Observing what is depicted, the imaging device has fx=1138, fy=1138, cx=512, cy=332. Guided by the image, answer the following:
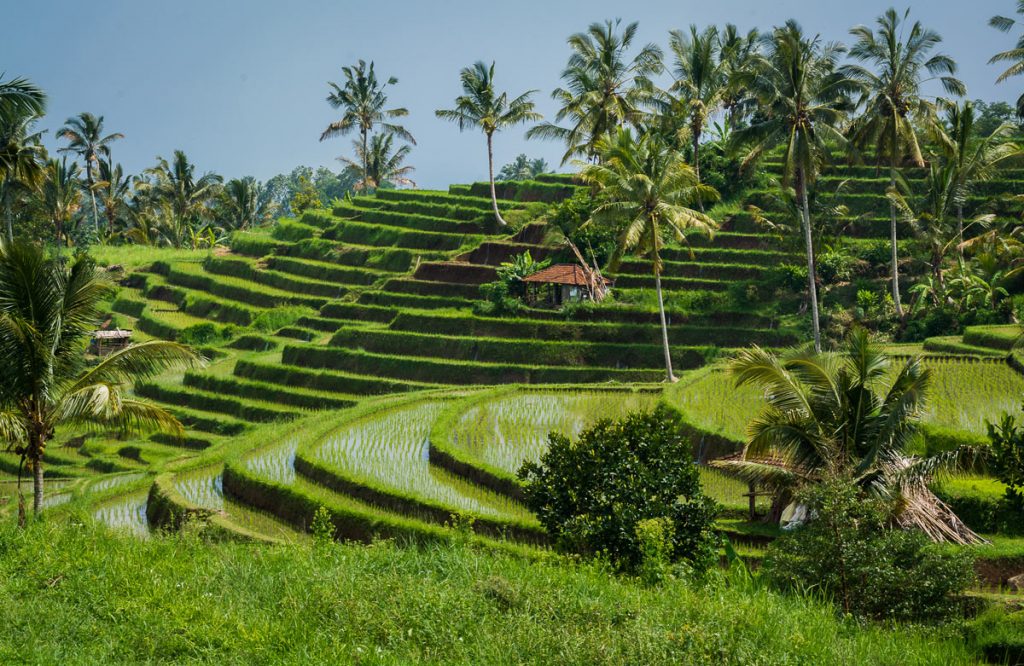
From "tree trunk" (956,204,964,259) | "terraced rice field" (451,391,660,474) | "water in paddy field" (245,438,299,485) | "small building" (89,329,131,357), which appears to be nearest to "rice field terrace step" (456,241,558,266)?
"small building" (89,329,131,357)

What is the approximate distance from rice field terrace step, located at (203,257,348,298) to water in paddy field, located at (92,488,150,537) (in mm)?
23277

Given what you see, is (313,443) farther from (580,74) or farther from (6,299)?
(580,74)

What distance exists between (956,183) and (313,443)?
2233 cm

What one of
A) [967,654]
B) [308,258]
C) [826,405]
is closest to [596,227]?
[308,258]

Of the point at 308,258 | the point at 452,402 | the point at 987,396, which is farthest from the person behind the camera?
the point at 308,258

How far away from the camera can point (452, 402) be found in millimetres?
28594

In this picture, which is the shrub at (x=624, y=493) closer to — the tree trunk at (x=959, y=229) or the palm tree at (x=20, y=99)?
the palm tree at (x=20, y=99)

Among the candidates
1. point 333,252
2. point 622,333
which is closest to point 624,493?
point 622,333

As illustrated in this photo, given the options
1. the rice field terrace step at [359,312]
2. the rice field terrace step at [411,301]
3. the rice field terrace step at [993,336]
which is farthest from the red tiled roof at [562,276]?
the rice field terrace step at [993,336]

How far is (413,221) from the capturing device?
5103 centimetres

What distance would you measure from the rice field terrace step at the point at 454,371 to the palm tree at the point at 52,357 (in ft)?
57.0

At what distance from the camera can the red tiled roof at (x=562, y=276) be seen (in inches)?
1471

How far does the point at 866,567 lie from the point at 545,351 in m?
22.8

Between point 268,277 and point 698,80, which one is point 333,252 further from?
point 698,80
